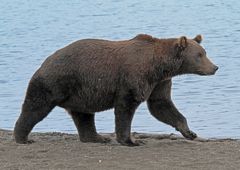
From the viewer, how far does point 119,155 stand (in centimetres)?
962

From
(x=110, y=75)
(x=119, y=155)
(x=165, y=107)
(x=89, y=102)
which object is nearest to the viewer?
(x=119, y=155)

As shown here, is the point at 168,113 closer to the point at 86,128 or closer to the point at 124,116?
the point at 124,116

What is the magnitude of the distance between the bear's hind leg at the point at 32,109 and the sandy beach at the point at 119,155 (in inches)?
6.4

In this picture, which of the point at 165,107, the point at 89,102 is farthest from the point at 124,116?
the point at 165,107

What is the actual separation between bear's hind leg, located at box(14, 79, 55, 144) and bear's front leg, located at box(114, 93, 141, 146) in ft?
2.69

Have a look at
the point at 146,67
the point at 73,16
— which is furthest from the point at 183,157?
the point at 73,16

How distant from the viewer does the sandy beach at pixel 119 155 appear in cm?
894

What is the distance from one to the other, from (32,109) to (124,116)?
115cm

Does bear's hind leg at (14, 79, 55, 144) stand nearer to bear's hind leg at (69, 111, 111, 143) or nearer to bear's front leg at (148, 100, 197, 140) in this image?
bear's hind leg at (69, 111, 111, 143)

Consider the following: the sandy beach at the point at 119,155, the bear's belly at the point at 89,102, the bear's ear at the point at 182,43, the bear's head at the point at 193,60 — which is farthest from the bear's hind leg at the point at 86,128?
the bear's ear at the point at 182,43

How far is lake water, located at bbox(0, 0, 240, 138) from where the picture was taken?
47.7ft

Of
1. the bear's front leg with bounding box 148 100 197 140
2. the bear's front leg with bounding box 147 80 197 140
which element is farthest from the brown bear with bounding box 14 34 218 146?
the bear's front leg with bounding box 148 100 197 140

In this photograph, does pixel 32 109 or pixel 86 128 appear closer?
pixel 32 109

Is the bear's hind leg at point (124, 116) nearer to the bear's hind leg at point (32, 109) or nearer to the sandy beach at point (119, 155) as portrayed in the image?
the sandy beach at point (119, 155)
